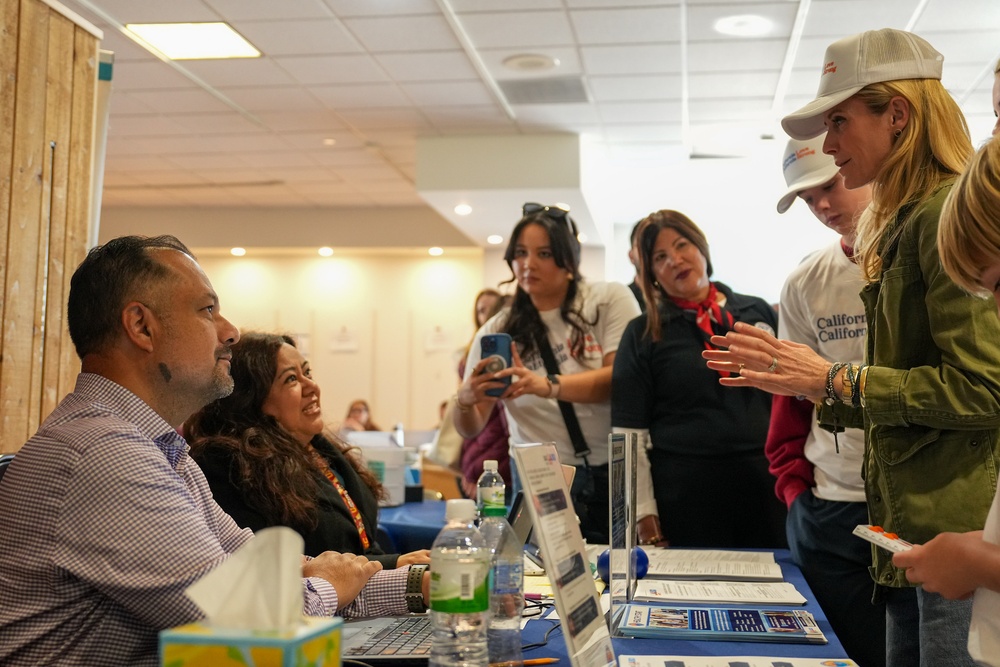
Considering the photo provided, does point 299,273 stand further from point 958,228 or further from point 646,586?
point 958,228

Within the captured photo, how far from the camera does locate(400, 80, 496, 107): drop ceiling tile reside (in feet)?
21.3

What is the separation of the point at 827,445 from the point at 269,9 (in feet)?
13.9

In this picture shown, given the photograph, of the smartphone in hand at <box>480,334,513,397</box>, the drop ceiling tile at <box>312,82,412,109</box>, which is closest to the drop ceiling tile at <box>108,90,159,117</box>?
the drop ceiling tile at <box>312,82,412,109</box>

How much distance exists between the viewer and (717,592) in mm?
1872

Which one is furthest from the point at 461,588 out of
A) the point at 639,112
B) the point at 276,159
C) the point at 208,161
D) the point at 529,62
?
the point at 208,161

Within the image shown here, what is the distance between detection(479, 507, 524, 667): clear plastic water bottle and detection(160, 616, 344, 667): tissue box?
53 cm

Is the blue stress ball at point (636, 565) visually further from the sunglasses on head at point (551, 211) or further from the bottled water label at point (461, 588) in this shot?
the sunglasses on head at point (551, 211)

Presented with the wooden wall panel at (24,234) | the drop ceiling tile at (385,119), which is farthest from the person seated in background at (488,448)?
the drop ceiling tile at (385,119)

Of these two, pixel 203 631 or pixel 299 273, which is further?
pixel 299 273

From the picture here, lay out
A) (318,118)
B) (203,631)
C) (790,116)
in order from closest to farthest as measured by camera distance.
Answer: (203,631), (790,116), (318,118)

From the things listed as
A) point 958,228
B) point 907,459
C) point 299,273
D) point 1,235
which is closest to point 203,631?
point 958,228

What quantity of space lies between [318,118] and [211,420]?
537 cm

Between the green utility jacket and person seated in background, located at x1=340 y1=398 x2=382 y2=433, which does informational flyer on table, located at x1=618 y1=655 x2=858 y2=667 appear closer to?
the green utility jacket

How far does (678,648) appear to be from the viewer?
1.48 m
